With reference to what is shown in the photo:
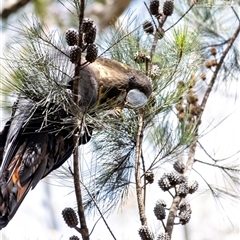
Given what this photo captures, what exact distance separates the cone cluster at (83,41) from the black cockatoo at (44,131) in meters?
0.20

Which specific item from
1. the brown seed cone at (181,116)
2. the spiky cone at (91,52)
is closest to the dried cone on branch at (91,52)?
the spiky cone at (91,52)

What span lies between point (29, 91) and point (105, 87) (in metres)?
0.64

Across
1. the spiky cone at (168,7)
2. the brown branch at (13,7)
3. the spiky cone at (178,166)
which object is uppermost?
the brown branch at (13,7)

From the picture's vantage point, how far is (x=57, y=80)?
1.80 m

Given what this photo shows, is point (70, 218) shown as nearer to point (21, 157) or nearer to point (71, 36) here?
point (21, 157)

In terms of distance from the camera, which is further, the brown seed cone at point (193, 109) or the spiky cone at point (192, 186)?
the brown seed cone at point (193, 109)

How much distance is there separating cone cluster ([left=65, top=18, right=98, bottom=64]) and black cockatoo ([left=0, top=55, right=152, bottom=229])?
0.65 feet

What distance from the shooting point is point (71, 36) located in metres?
1.69

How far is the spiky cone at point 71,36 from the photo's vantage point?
169 centimetres

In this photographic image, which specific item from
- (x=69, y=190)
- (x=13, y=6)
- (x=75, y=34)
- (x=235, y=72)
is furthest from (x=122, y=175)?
(x=13, y=6)

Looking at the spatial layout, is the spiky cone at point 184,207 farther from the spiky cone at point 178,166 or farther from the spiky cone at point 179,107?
the spiky cone at point 179,107

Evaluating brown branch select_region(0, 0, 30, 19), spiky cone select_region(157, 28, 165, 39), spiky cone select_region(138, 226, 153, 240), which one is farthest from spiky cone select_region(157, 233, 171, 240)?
brown branch select_region(0, 0, 30, 19)

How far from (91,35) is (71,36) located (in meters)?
0.05

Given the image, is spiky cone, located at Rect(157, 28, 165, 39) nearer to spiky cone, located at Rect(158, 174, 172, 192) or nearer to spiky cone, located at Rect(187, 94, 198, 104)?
spiky cone, located at Rect(187, 94, 198, 104)
